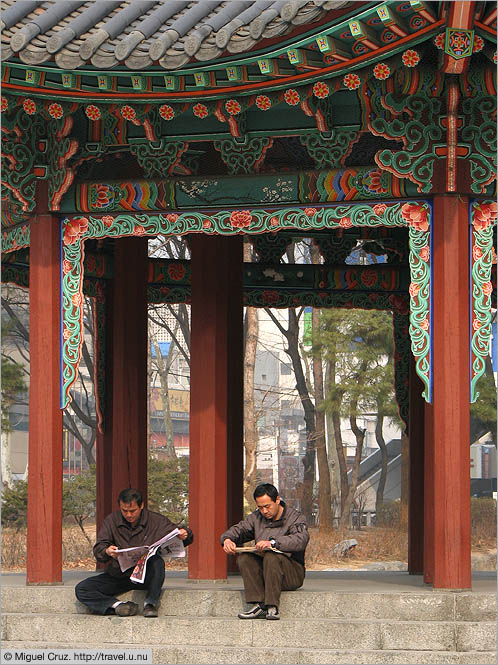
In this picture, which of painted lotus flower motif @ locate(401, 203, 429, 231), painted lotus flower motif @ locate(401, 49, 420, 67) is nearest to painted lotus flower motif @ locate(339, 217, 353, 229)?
painted lotus flower motif @ locate(401, 203, 429, 231)

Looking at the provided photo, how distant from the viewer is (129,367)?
11852 mm

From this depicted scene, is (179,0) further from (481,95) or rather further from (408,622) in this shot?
(408,622)

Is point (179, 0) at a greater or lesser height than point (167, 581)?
greater

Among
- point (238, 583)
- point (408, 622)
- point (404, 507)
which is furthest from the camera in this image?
point (404, 507)

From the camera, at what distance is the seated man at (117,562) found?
30.5 ft

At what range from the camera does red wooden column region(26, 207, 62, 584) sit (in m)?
9.95

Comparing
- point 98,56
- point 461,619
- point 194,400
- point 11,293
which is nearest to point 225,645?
point 461,619

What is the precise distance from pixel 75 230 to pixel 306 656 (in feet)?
13.0

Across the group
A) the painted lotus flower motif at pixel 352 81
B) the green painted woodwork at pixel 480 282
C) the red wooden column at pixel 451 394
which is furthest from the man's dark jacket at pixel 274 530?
the painted lotus flower motif at pixel 352 81

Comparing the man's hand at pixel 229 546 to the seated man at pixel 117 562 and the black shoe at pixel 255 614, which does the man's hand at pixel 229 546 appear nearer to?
the seated man at pixel 117 562

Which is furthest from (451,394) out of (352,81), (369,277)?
(369,277)

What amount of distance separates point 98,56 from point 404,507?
18.6m

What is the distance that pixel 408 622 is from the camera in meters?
8.75

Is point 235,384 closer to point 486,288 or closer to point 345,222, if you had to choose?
point 345,222
